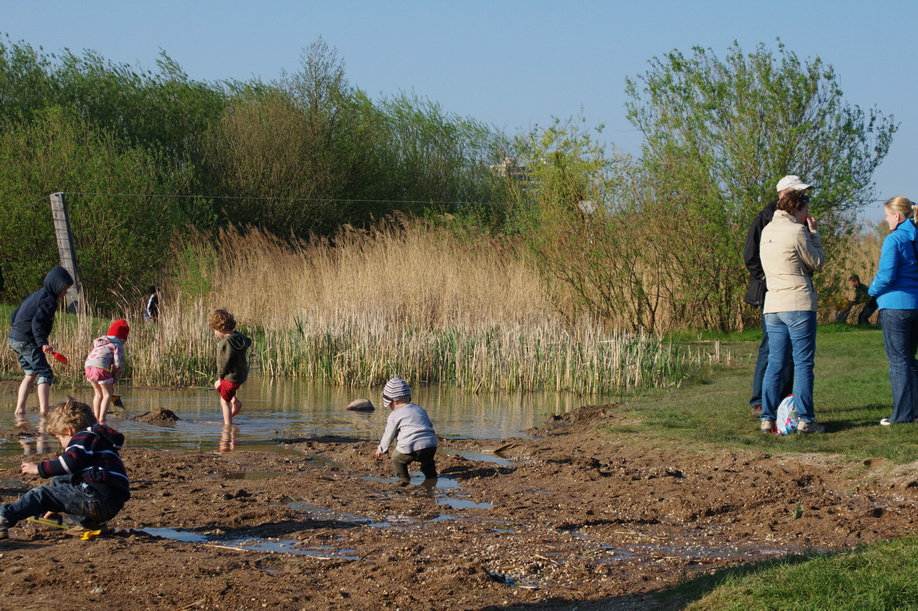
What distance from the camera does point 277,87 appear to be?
47.2 meters

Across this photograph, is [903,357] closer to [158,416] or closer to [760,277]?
[760,277]

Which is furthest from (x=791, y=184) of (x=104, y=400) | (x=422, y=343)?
(x=422, y=343)

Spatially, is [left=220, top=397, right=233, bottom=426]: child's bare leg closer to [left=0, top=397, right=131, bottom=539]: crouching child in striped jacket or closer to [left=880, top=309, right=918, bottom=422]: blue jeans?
[left=0, top=397, right=131, bottom=539]: crouching child in striped jacket

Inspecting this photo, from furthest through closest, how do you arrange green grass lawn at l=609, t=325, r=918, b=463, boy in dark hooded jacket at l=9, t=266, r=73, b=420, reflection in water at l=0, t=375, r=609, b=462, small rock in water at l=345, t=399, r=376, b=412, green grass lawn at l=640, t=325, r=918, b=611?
small rock in water at l=345, t=399, r=376, b=412 → boy in dark hooded jacket at l=9, t=266, r=73, b=420 → reflection in water at l=0, t=375, r=609, b=462 → green grass lawn at l=609, t=325, r=918, b=463 → green grass lawn at l=640, t=325, r=918, b=611

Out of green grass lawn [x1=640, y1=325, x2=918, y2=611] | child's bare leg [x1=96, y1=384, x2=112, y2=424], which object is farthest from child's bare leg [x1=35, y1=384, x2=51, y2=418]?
green grass lawn [x1=640, y1=325, x2=918, y2=611]

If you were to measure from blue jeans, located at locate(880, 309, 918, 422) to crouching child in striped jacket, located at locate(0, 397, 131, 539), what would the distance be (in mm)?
7103

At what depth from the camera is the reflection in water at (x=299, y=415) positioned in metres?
11.4

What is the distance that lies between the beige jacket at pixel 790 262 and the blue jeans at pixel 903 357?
81cm

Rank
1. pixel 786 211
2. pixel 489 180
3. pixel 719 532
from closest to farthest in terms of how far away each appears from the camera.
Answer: pixel 719 532, pixel 786 211, pixel 489 180

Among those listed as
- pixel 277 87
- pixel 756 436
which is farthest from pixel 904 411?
pixel 277 87

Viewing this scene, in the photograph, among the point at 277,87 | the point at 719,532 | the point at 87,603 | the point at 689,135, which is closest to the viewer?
the point at 87,603

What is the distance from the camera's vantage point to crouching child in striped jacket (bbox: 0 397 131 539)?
20.2 ft

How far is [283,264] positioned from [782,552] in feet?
79.2

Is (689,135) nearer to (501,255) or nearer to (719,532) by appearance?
(501,255)
